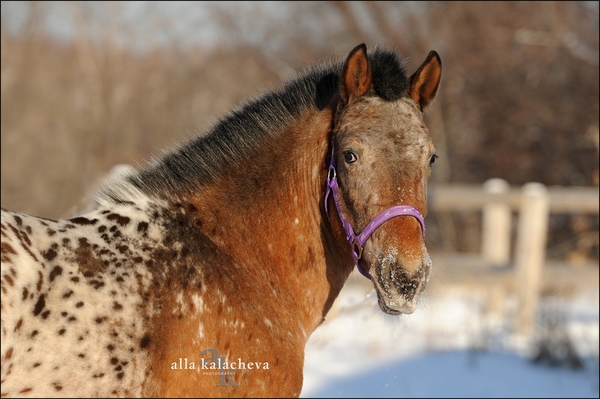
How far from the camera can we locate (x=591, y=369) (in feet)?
21.3

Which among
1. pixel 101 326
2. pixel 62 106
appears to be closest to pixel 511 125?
pixel 62 106

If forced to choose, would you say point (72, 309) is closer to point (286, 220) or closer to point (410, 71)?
point (286, 220)

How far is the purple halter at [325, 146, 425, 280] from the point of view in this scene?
10.1 feet

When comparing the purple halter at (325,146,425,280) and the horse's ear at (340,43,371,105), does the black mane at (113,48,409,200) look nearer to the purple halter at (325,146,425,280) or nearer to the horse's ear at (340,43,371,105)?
the horse's ear at (340,43,371,105)

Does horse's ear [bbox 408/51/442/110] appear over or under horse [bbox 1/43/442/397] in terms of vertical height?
over

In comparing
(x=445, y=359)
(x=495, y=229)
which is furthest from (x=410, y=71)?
(x=445, y=359)

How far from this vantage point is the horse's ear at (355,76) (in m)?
3.29

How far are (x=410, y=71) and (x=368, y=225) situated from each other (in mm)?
9219

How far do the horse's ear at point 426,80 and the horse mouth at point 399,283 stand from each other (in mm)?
880

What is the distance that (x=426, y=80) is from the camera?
351 centimetres

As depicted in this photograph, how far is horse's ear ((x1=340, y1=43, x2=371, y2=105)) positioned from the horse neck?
0.19 meters

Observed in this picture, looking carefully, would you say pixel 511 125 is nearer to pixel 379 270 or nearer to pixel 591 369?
pixel 591 369

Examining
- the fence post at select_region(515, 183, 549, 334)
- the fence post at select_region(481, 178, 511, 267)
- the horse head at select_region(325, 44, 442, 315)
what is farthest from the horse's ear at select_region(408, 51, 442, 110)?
the fence post at select_region(481, 178, 511, 267)

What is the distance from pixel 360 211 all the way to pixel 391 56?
810 mm
